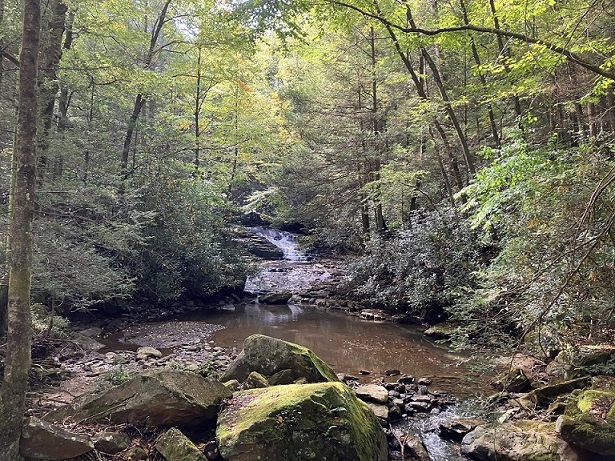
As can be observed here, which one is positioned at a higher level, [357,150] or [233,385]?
[357,150]

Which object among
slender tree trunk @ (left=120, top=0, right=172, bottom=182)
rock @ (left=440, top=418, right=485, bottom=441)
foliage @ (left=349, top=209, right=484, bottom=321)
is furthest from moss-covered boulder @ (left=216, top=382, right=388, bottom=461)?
slender tree trunk @ (left=120, top=0, right=172, bottom=182)

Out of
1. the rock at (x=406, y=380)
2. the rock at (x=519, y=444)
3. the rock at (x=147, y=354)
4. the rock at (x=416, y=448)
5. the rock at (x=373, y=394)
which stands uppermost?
the rock at (x=519, y=444)

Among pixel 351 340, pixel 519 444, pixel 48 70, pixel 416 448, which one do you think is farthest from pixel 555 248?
pixel 48 70

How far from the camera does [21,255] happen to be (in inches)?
145

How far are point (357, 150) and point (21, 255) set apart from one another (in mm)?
13708

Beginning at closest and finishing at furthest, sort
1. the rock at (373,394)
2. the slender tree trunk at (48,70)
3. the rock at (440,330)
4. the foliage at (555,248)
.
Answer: the foliage at (555,248) < the rock at (373,394) < the slender tree trunk at (48,70) < the rock at (440,330)

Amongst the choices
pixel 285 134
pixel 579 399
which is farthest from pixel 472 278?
pixel 285 134

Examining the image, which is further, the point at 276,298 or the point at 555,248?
the point at 276,298

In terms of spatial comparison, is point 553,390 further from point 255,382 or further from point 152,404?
point 152,404

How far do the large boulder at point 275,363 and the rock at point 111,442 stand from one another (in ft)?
6.09

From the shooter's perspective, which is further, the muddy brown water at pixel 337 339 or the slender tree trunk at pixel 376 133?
the slender tree trunk at pixel 376 133

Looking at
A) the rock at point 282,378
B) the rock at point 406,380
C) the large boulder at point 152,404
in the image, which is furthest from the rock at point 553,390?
the large boulder at point 152,404

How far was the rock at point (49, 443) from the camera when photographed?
350cm

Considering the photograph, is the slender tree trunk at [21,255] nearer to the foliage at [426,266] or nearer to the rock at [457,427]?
the rock at [457,427]
